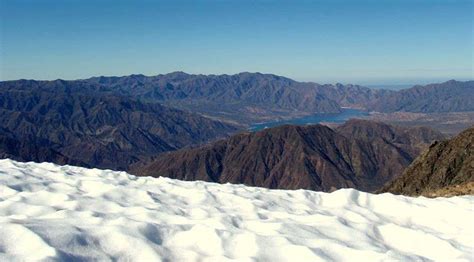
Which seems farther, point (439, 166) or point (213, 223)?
point (439, 166)

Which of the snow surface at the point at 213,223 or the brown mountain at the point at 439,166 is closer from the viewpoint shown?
the snow surface at the point at 213,223

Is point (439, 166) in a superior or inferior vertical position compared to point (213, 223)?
inferior

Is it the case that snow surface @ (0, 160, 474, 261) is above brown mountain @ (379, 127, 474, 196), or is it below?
above

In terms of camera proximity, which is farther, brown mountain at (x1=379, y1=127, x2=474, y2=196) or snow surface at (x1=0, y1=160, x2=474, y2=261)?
brown mountain at (x1=379, y1=127, x2=474, y2=196)
